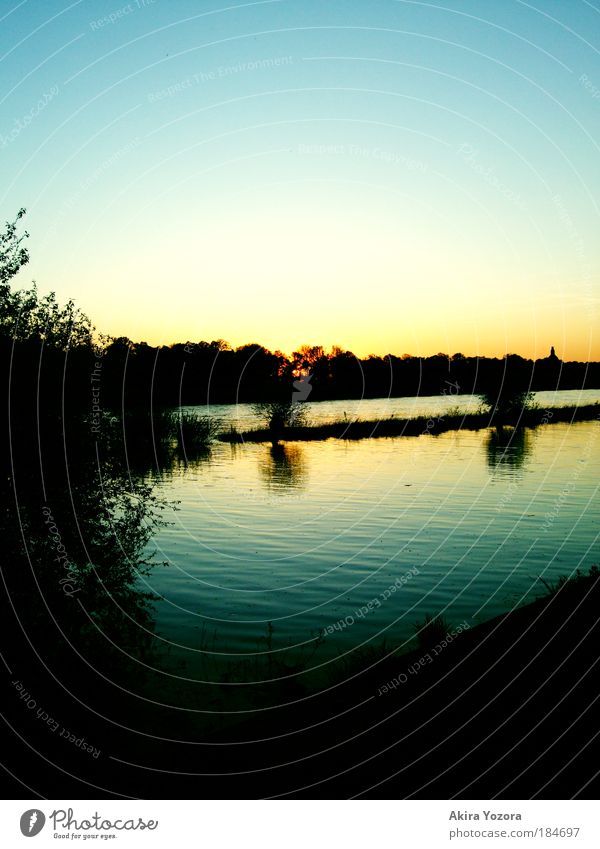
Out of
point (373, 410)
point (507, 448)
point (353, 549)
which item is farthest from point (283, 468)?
point (373, 410)

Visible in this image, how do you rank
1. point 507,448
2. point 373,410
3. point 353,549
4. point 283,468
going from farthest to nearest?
point 373,410 → point 507,448 → point 283,468 → point 353,549

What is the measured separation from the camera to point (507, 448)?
58781mm

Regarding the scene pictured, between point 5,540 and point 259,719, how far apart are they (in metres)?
7.23

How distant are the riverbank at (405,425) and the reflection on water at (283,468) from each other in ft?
17.7

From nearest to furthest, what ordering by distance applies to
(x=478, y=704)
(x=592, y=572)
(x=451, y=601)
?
(x=478, y=704) → (x=592, y=572) → (x=451, y=601)

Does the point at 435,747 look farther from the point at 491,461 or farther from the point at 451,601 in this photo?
the point at 491,461

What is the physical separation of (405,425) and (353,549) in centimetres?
5762

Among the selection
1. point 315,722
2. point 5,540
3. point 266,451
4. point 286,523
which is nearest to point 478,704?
point 315,722

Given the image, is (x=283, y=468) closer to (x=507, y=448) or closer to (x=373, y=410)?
(x=507, y=448)

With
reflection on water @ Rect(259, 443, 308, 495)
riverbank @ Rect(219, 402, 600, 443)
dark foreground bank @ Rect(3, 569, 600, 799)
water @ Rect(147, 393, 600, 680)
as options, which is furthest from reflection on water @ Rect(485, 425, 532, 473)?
dark foreground bank @ Rect(3, 569, 600, 799)

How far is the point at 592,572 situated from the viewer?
1535cm

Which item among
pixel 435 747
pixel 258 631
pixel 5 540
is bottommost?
pixel 258 631

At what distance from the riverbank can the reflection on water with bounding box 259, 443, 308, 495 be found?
5.39 meters

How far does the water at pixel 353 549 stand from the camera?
16469mm
